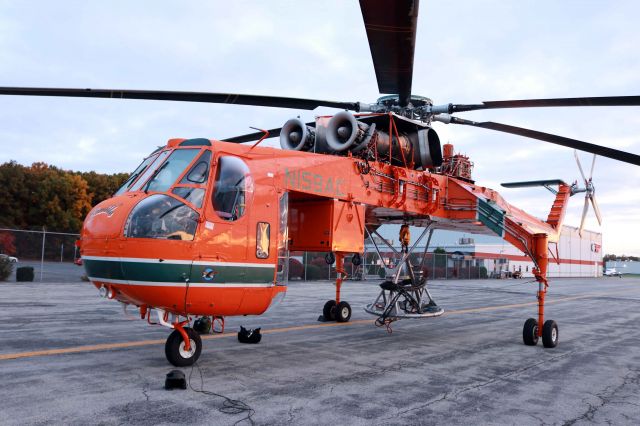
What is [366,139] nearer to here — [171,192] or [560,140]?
[560,140]

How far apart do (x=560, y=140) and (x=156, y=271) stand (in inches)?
345

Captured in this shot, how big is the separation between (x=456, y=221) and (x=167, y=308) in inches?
309

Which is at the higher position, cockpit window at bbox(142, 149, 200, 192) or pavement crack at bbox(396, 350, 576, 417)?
cockpit window at bbox(142, 149, 200, 192)

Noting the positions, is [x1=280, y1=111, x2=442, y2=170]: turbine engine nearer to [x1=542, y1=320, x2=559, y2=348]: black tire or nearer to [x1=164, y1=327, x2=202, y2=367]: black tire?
[x1=542, y1=320, x2=559, y2=348]: black tire

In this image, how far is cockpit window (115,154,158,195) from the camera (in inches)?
293

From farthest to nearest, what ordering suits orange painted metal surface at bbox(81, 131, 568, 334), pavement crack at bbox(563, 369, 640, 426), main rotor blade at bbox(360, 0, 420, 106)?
orange painted metal surface at bbox(81, 131, 568, 334), main rotor blade at bbox(360, 0, 420, 106), pavement crack at bbox(563, 369, 640, 426)

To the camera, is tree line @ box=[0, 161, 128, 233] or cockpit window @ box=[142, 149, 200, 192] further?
tree line @ box=[0, 161, 128, 233]

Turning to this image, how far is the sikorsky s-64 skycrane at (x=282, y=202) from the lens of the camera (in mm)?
6477

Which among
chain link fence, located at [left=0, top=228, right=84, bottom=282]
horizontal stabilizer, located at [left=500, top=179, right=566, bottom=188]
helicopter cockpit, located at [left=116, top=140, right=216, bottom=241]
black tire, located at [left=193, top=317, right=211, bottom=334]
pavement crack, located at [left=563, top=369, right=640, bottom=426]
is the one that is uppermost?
horizontal stabilizer, located at [left=500, top=179, right=566, bottom=188]

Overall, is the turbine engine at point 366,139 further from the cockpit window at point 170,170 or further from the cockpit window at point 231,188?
the cockpit window at point 170,170

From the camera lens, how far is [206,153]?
7172 millimetres

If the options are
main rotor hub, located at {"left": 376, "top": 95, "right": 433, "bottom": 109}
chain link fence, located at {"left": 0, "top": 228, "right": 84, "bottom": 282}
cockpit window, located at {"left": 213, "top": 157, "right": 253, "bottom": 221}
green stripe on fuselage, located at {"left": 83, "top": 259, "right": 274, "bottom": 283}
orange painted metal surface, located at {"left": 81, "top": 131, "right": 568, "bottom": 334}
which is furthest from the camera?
chain link fence, located at {"left": 0, "top": 228, "right": 84, "bottom": 282}

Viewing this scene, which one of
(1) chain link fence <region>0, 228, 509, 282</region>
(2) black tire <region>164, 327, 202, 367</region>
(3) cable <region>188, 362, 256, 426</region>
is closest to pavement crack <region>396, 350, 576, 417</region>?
(3) cable <region>188, 362, 256, 426</region>

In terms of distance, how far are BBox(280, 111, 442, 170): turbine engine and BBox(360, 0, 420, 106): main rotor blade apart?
3.62ft
